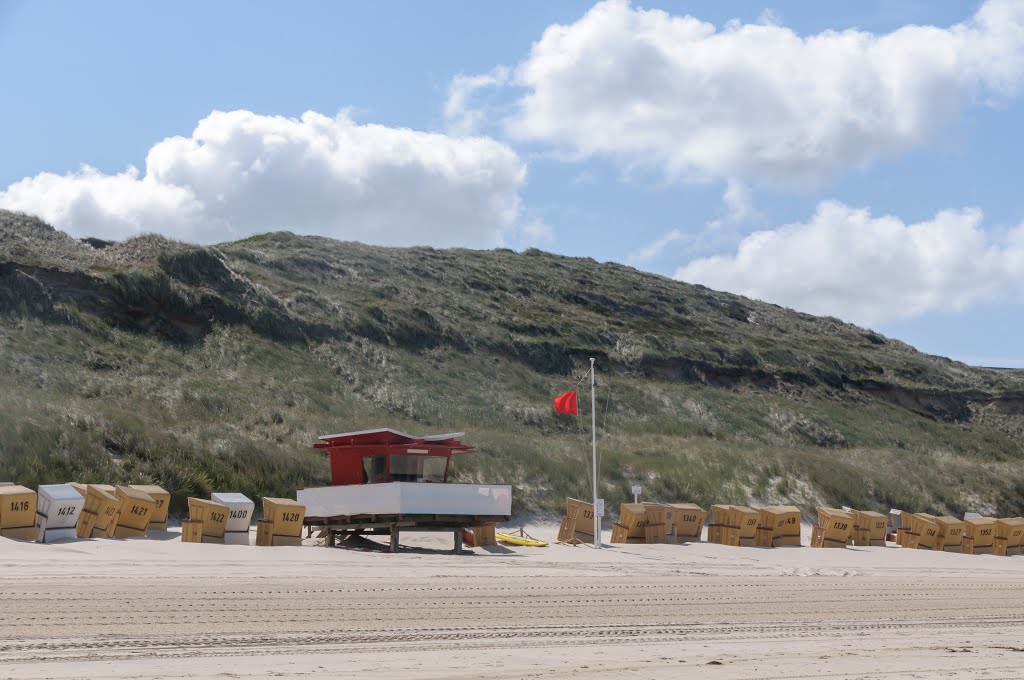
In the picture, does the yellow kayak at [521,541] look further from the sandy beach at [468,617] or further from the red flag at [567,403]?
the red flag at [567,403]

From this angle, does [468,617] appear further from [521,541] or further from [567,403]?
[567,403]

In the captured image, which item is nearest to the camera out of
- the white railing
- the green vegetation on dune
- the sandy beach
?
the sandy beach

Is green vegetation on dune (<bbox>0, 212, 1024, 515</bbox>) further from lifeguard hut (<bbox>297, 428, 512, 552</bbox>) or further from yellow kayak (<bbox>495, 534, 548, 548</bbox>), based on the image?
yellow kayak (<bbox>495, 534, 548, 548</bbox>)

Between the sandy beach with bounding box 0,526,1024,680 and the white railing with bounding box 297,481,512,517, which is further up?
the white railing with bounding box 297,481,512,517

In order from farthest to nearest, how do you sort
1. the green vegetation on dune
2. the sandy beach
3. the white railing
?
1. the green vegetation on dune
2. the white railing
3. the sandy beach

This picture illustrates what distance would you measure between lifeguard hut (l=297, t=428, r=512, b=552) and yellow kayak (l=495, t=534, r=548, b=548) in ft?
4.94

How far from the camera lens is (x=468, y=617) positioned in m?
13.1

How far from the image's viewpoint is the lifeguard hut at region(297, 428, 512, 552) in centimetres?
2109

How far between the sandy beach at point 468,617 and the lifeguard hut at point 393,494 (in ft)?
3.12

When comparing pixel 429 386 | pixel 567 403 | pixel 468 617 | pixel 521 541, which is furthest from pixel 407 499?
pixel 429 386

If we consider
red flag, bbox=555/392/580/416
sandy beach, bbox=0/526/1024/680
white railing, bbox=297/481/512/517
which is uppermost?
red flag, bbox=555/392/580/416

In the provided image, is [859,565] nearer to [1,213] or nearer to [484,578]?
[484,578]

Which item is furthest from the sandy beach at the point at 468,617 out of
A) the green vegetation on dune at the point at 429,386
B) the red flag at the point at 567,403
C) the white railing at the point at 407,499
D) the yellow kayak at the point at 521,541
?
the green vegetation on dune at the point at 429,386

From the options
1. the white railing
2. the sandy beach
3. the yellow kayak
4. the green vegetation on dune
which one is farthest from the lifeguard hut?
the green vegetation on dune
